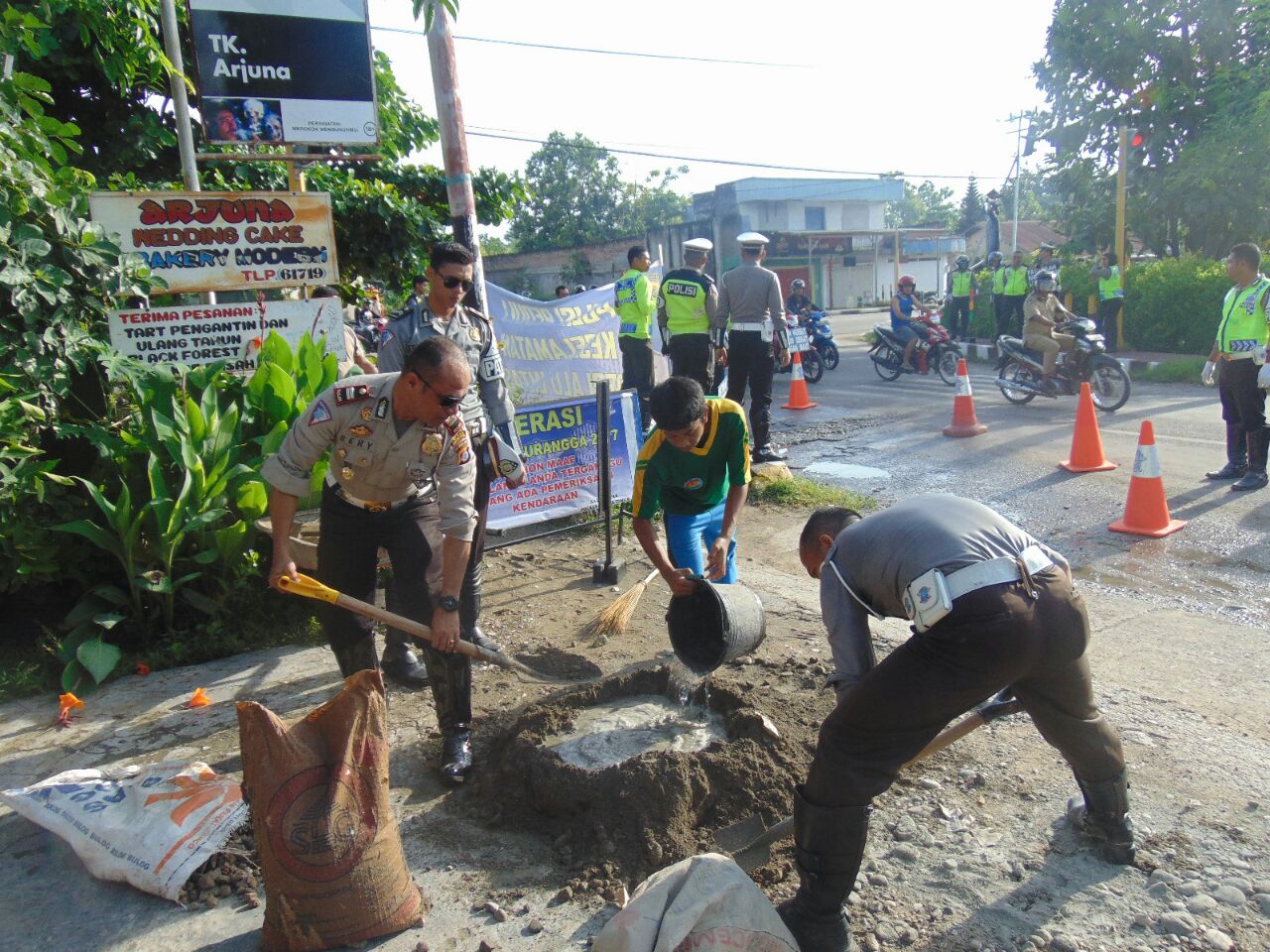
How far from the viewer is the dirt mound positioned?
9.99 feet

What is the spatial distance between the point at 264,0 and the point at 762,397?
16.1 ft

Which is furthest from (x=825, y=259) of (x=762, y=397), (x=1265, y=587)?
(x=1265, y=587)

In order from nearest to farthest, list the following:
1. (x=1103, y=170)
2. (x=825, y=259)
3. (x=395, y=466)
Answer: (x=395, y=466), (x=1103, y=170), (x=825, y=259)

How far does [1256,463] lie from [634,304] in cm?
534

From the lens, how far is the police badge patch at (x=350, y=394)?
3.41 meters

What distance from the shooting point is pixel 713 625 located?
12.7ft

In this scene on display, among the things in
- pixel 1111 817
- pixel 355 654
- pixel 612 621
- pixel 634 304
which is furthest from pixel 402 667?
pixel 634 304

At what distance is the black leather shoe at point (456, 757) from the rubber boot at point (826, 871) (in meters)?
1.44

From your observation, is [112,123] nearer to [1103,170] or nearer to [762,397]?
[762,397]

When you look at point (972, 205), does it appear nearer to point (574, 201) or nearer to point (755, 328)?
point (574, 201)

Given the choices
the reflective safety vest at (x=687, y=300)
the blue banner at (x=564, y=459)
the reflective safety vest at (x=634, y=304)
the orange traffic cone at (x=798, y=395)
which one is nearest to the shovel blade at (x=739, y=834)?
the blue banner at (x=564, y=459)

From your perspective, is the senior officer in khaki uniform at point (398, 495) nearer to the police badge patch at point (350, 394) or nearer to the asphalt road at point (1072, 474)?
the police badge patch at point (350, 394)

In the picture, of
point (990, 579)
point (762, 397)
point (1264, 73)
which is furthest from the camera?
point (1264, 73)

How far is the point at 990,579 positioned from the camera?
2.39 m
